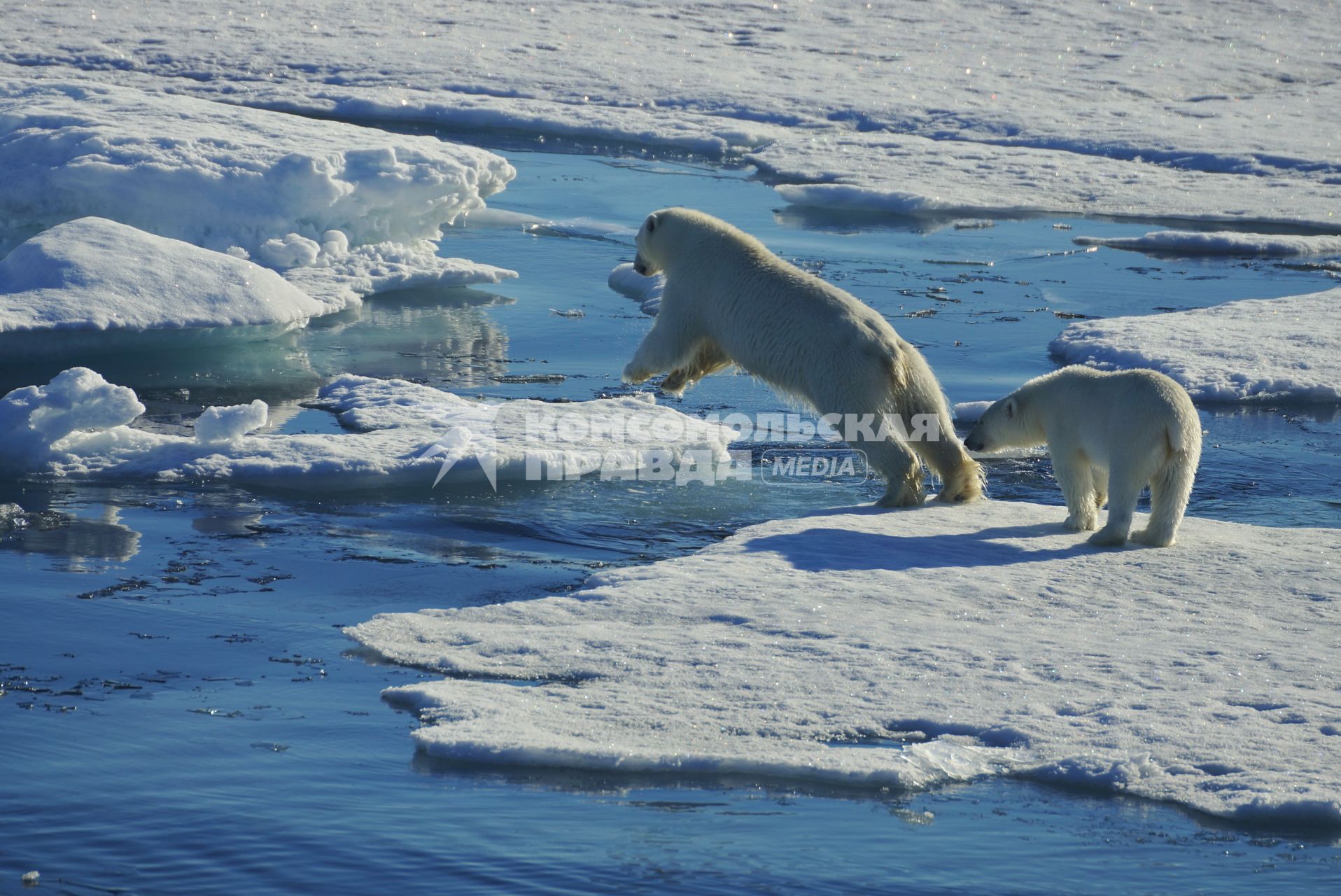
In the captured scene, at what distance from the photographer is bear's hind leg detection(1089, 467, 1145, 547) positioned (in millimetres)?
5508

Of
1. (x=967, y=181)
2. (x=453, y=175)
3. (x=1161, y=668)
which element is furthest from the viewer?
(x=967, y=181)

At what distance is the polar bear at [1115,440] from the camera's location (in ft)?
17.9

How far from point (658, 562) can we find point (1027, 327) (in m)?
5.08

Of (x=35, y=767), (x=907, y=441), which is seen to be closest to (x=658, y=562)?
(x=907, y=441)

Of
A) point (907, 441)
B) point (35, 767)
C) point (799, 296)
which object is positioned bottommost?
point (35, 767)

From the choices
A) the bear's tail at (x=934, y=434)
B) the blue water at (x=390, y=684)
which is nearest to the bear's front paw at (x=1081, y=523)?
the bear's tail at (x=934, y=434)

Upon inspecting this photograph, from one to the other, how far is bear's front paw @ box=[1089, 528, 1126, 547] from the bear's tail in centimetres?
83

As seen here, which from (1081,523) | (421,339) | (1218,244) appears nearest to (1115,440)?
(1081,523)

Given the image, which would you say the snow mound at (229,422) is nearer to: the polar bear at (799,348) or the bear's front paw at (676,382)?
the polar bear at (799,348)

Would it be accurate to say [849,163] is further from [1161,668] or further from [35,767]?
[35,767]

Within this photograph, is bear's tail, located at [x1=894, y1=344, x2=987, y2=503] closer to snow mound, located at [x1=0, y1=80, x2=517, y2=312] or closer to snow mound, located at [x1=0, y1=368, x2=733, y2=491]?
snow mound, located at [x1=0, y1=368, x2=733, y2=491]

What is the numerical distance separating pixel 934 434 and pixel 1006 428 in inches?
11.8

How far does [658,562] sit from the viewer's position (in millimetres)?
5527

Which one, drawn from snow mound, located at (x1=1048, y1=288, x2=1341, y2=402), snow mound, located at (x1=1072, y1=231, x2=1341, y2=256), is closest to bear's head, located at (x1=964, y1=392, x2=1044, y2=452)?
snow mound, located at (x1=1048, y1=288, x2=1341, y2=402)
